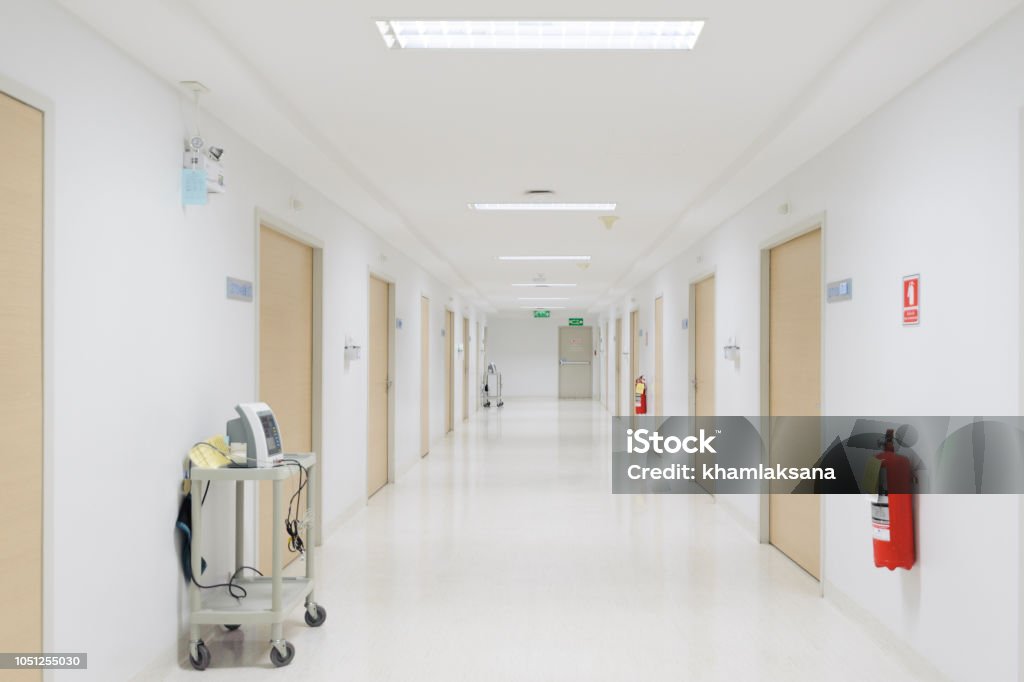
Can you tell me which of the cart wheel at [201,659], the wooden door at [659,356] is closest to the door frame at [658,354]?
the wooden door at [659,356]

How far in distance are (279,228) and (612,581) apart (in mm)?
3146

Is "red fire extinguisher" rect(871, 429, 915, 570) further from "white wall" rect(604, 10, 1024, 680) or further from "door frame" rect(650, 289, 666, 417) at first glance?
"door frame" rect(650, 289, 666, 417)

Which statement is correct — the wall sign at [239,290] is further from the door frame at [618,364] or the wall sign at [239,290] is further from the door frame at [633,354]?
the door frame at [618,364]

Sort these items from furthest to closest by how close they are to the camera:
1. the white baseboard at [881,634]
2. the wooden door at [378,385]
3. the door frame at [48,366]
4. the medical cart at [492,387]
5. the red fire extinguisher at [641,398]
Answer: the medical cart at [492,387] < the red fire extinguisher at [641,398] < the wooden door at [378,385] < the white baseboard at [881,634] < the door frame at [48,366]

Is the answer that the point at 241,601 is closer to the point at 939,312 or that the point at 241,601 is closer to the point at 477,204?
the point at 939,312

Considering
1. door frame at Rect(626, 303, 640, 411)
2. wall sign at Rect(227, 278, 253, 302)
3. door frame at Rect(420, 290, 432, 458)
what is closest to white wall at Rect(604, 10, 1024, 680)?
wall sign at Rect(227, 278, 253, 302)

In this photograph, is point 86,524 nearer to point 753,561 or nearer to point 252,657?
point 252,657

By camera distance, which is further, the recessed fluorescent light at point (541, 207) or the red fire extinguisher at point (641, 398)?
the red fire extinguisher at point (641, 398)

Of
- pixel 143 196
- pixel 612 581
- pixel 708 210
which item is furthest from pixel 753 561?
pixel 143 196

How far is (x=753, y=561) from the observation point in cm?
Result: 521

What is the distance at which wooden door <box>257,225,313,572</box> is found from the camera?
4.66 metres

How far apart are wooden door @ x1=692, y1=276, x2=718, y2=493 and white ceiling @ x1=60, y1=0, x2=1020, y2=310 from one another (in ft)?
5.14

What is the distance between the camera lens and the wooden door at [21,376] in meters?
2.30

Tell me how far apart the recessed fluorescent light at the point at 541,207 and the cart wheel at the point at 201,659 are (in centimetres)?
418
